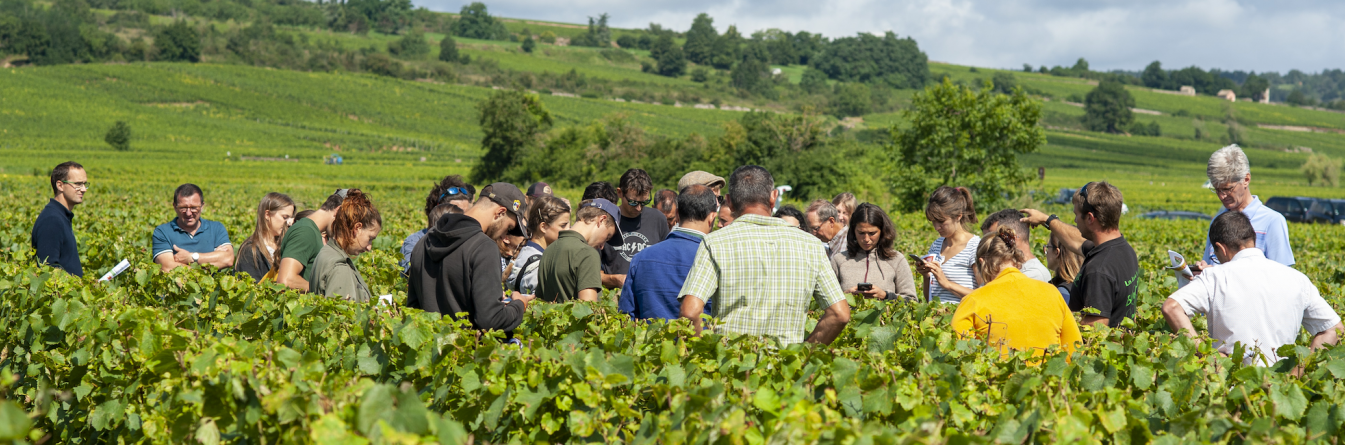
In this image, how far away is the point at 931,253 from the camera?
593cm

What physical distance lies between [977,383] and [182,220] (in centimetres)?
614

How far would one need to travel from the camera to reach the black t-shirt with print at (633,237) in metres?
6.20

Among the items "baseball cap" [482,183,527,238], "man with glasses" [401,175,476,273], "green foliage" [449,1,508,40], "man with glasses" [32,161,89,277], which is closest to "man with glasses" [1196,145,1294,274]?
"baseball cap" [482,183,527,238]

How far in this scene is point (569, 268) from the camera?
4.73 m

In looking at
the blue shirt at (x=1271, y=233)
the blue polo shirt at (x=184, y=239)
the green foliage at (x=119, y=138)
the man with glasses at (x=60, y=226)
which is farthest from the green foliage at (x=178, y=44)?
the blue shirt at (x=1271, y=233)

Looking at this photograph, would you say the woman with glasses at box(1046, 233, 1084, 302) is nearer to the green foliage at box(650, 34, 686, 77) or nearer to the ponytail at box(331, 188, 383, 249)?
the ponytail at box(331, 188, 383, 249)

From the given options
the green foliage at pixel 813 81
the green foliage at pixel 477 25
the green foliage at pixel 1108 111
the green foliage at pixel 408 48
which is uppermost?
the green foliage at pixel 477 25

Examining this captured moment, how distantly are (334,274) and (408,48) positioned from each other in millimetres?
148756

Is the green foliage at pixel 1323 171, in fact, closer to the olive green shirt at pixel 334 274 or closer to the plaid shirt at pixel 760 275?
the plaid shirt at pixel 760 275

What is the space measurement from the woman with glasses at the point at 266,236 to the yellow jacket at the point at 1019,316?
14.6 ft

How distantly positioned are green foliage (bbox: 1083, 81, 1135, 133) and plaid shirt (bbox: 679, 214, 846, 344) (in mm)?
127178

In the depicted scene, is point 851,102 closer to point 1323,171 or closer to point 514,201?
point 1323,171

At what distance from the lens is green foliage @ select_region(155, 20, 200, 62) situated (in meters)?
109

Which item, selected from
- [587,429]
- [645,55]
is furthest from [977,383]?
[645,55]
